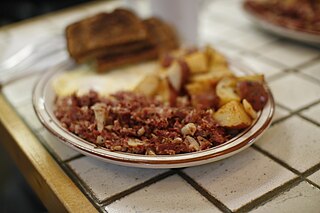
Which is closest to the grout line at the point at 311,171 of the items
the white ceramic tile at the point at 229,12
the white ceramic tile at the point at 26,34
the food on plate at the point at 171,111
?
the food on plate at the point at 171,111

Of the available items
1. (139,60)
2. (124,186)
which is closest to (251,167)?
(124,186)

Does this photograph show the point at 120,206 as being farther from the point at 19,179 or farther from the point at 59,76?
the point at 19,179

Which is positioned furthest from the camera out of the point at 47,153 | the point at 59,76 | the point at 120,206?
the point at 59,76

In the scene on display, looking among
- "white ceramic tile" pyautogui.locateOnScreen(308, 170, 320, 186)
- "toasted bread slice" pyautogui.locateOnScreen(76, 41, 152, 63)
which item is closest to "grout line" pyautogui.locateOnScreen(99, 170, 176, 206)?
"white ceramic tile" pyautogui.locateOnScreen(308, 170, 320, 186)

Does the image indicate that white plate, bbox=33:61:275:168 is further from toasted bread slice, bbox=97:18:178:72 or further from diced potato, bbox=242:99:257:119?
toasted bread slice, bbox=97:18:178:72

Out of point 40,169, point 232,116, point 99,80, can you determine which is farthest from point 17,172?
point 232,116

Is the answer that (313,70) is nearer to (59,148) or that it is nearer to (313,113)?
(313,113)
